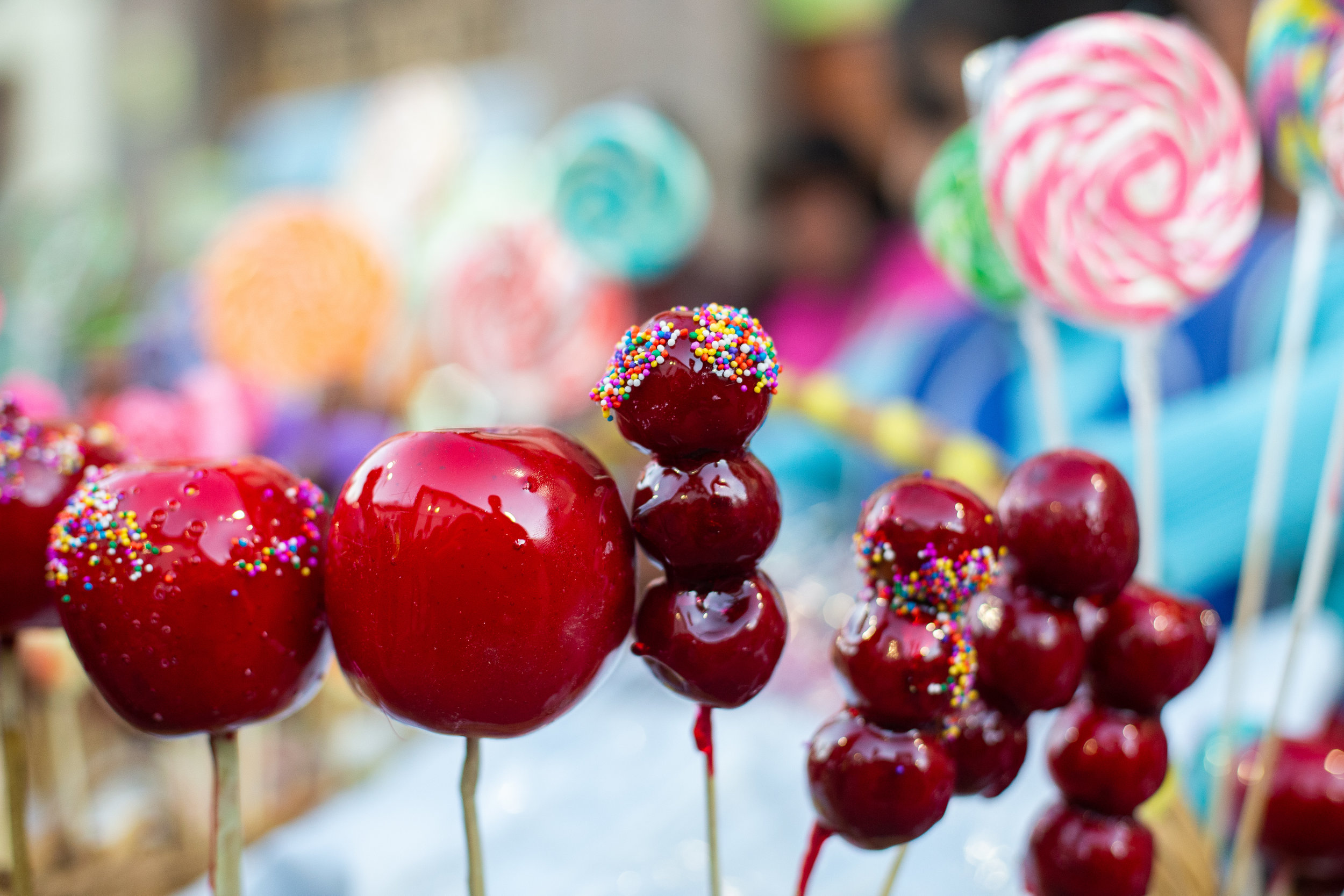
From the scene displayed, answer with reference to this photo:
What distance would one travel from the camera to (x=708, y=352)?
0.99 ft

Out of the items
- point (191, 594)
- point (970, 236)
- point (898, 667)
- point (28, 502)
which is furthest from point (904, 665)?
point (970, 236)

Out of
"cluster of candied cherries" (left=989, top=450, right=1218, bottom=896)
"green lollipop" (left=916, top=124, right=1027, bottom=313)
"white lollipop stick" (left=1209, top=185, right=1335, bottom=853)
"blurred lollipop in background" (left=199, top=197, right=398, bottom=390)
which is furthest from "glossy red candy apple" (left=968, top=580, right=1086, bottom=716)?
"blurred lollipop in background" (left=199, top=197, right=398, bottom=390)

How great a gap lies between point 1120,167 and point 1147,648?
0.27 m

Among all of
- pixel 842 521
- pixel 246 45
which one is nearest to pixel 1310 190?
pixel 842 521

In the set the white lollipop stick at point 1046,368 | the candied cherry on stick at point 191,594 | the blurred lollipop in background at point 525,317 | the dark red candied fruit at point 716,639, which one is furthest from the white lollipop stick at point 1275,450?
the blurred lollipop in background at point 525,317

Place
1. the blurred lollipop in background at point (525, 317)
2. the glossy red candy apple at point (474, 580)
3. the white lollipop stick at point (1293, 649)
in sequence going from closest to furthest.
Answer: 1. the glossy red candy apple at point (474, 580)
2. the white lollipop stick at point (1293, 649)
3. the blurred lollipop in background at point (525, 317)

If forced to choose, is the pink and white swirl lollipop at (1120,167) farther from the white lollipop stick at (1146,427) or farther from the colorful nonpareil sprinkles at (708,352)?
the colorful nonpareil sprinkles at (708,352)

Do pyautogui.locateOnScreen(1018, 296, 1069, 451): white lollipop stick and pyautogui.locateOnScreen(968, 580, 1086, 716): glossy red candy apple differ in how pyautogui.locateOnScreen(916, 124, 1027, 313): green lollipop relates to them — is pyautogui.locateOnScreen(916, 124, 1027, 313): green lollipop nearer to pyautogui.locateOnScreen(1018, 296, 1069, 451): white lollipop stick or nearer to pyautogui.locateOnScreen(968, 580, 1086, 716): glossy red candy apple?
pyautogui.locateOnScreen(1018, 296, 1069, 451): white lollipop stick

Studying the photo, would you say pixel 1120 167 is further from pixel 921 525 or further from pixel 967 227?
pixel 921 525

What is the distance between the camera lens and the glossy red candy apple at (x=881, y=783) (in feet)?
1.05

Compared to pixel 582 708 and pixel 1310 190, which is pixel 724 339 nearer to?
pixel 1310 190

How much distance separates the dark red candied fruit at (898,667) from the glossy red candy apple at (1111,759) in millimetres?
97

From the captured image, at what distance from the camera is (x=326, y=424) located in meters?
1.08

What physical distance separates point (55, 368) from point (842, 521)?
118 centimetres
